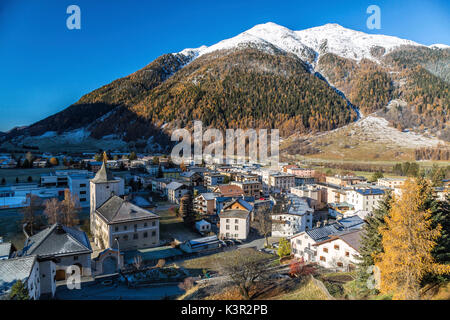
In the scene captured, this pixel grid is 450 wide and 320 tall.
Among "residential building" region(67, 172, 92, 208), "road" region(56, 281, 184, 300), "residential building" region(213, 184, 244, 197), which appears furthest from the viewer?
"residential building" region(213, 184, 244, 197)

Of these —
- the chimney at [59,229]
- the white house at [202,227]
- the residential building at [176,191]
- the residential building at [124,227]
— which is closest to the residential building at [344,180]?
the residential building at [176,191]

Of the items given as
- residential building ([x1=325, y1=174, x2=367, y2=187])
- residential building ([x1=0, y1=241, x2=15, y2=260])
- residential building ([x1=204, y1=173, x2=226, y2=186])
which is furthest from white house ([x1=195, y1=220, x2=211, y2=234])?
residential building ([x1=325, y1=174, x2=367, y2=187])

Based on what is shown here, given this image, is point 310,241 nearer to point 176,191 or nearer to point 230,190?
point 230,190

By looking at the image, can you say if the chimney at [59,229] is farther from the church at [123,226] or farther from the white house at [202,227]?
the white house at [202,227]

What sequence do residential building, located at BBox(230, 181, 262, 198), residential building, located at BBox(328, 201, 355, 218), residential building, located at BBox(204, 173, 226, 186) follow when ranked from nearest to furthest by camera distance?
1. residential building, located at BBox(328, 201, 355, 218)
2. residential building, located at BBox(230, 181, 262, 198)
3. residential building, located at BBox(204, 173, 226, 186)

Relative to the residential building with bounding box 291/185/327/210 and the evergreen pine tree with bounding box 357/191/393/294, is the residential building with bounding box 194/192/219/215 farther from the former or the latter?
the evergreen pine tree with bounding box 357/191/393/294
